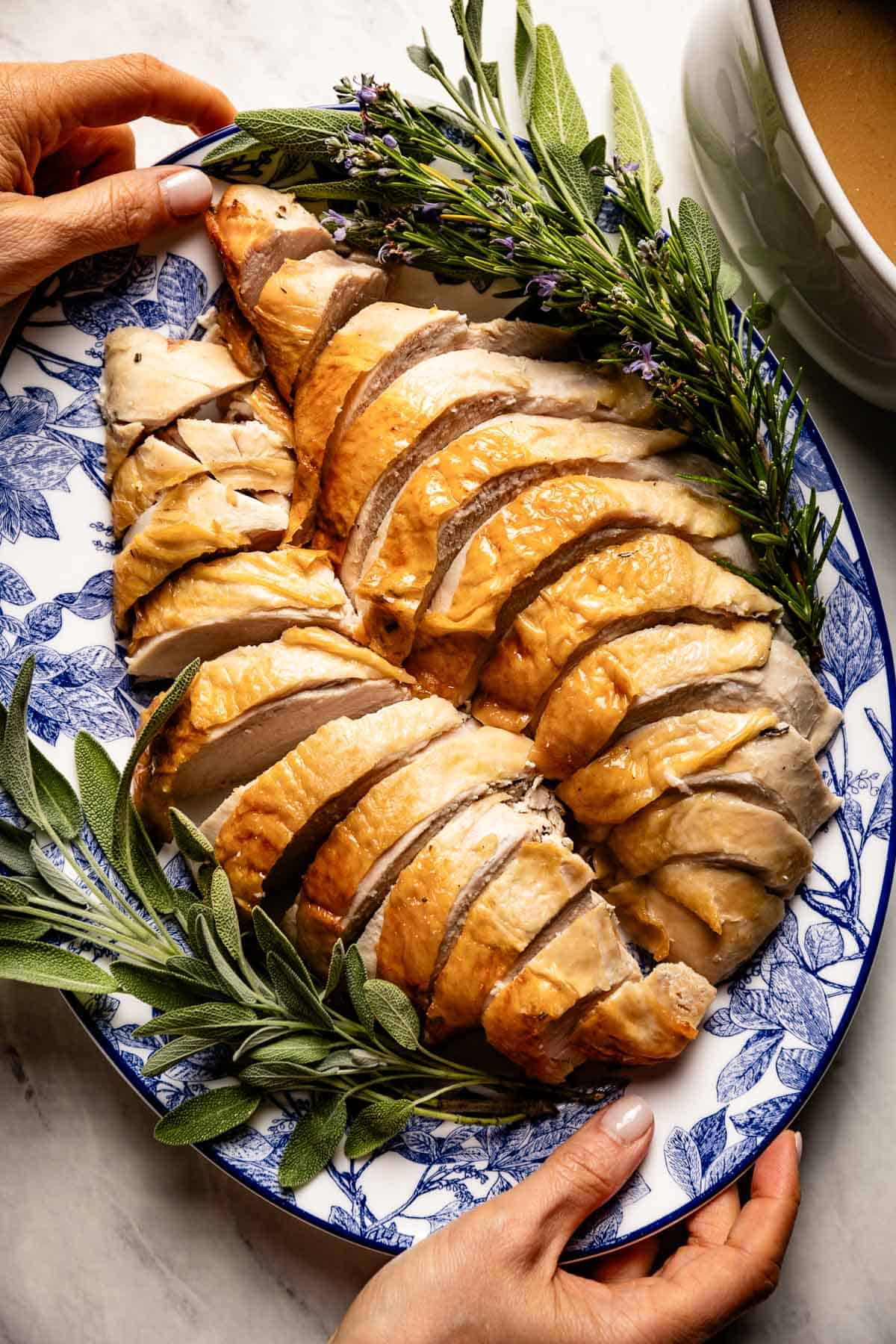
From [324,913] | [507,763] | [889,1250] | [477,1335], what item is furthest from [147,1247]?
[889,1250]

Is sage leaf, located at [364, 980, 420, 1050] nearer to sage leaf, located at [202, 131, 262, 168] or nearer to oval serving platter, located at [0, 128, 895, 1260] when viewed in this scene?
oval serving platter, located at [0, 128, 895, 1260]

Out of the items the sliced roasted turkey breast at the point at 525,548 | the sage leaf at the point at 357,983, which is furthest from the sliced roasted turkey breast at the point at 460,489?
the sage leaf at the point at 357,983

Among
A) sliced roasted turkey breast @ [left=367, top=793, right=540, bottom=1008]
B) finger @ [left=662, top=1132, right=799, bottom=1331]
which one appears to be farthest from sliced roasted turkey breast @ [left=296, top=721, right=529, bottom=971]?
finger @ [left=662, top=1132, right=799, bottom=1331]

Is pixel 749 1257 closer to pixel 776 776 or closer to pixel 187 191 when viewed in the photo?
pixel 776 776

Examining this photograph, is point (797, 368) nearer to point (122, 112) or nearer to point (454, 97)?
point (454, 97)

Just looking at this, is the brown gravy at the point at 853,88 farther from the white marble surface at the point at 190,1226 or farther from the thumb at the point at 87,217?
the white marble surface at the point at 190,1226

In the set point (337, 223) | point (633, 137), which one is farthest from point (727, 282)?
point (337, 223)
